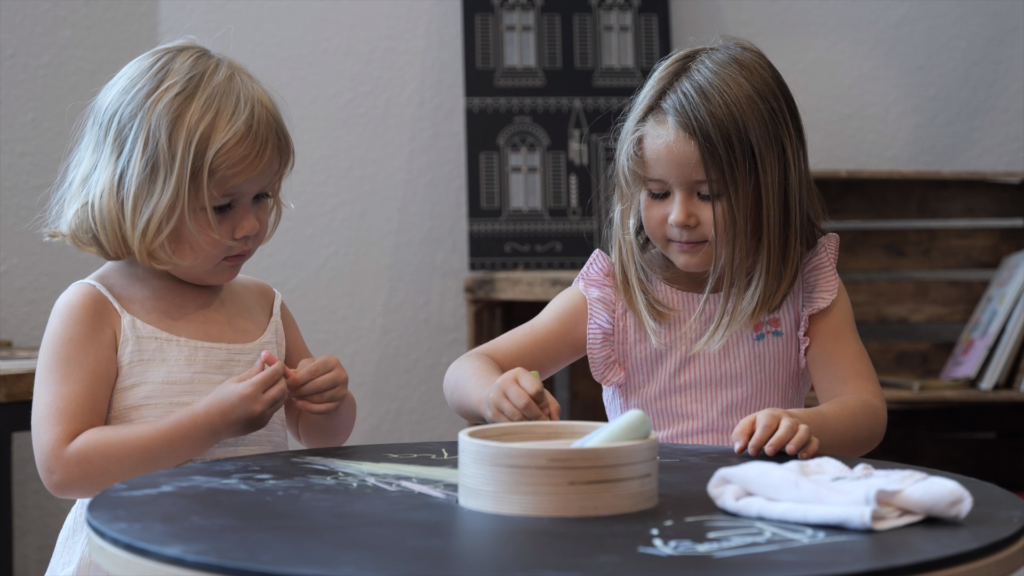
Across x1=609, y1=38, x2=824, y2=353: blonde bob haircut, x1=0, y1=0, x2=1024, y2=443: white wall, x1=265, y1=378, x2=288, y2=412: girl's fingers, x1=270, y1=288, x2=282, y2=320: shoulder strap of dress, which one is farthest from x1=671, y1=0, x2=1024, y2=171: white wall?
x1=265, y1=378, x2=288, y2=412: girl's fingers

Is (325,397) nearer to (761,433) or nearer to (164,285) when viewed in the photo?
(164,285)

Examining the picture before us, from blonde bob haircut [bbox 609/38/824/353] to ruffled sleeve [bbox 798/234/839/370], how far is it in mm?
17

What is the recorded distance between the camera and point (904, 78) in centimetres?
248

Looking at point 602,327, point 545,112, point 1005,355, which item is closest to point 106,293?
point 602,327

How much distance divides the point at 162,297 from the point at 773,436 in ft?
2.50

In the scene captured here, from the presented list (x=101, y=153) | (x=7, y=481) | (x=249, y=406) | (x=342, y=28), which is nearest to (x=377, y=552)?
(x=249, y=406)

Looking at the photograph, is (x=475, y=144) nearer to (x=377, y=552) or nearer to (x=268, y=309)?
(x=268, y=309)

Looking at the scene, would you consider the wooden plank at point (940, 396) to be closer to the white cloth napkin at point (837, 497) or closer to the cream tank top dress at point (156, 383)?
the cream tank top dress at point (156, 383)

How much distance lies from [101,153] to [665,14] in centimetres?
147

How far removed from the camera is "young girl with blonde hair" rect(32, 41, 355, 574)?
1.01 metres

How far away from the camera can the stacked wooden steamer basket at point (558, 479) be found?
0.66 m

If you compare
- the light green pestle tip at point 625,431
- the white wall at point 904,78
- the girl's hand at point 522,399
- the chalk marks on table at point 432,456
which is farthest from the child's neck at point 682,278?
the white wall at point 904,78

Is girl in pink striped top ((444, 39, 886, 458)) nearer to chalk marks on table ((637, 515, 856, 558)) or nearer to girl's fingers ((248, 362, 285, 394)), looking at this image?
girl's fingers ((248, 362, 285, 394))

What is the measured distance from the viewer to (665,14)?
2271mm
